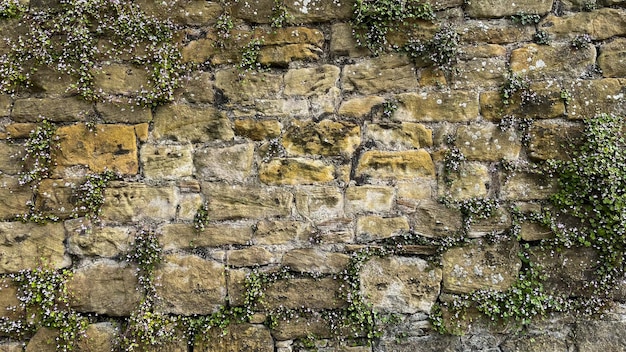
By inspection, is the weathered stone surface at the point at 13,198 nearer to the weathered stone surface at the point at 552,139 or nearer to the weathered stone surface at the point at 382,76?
the weathered stone surface at the point at 382,76

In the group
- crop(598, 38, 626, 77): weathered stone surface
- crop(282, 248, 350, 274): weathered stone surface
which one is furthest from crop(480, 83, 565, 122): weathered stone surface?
crop(282, 248, 350, 274): weathered stone surface

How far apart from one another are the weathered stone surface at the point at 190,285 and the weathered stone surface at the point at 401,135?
47.3 inches

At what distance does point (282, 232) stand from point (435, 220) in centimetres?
89

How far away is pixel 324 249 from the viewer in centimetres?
246

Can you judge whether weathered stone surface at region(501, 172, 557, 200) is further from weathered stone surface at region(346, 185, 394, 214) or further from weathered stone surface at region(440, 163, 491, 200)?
weathered stone surface at region(346, 185, 394, 214)

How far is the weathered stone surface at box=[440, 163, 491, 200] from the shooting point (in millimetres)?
2461

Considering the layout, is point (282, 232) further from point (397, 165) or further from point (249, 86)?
point (249, 86)

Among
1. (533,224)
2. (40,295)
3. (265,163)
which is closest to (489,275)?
(533,224)

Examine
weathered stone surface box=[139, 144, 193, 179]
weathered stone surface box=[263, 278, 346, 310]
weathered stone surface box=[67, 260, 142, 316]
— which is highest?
weathered stone surface box=[139, 144, 193, 179]

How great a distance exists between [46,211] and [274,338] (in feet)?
5.05

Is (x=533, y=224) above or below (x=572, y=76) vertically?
below

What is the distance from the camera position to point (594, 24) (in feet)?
8.18

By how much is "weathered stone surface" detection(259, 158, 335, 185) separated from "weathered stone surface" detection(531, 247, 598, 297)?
1.29 m

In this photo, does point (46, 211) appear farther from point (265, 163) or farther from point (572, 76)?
point (572, 76)
